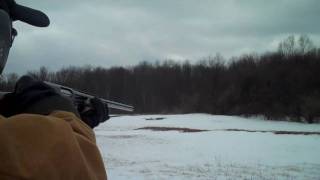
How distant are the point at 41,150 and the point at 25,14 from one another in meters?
0.48

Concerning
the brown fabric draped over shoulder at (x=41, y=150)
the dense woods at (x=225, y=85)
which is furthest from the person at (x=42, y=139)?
the dense woods at (x=225, y=85)

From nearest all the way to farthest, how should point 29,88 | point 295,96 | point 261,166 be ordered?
point 29,88, point 261,166, point 295,96

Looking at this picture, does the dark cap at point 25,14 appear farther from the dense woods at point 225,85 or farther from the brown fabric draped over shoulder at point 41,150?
the dense woods at point 225,85

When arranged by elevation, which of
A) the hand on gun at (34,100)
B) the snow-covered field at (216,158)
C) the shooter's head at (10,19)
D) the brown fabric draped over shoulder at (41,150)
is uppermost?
the shooter's head at (10,19)

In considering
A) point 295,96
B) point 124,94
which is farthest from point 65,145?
point 124,94

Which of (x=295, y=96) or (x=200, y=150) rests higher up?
(x=295, y=96)

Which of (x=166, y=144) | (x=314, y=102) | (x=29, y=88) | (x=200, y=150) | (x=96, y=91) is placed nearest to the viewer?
(x=29, y=88)

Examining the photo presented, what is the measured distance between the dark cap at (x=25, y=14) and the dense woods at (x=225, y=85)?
28200 mm

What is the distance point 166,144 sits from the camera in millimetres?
20125

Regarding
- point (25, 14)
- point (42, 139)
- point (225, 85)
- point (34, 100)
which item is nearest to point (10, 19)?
point (25, 14)

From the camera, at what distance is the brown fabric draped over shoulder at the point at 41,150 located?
2.05 ft

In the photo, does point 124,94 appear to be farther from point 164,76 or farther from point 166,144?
point 166,144

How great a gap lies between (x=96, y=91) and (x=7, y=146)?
56.4m

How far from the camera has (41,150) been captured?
653 mm
